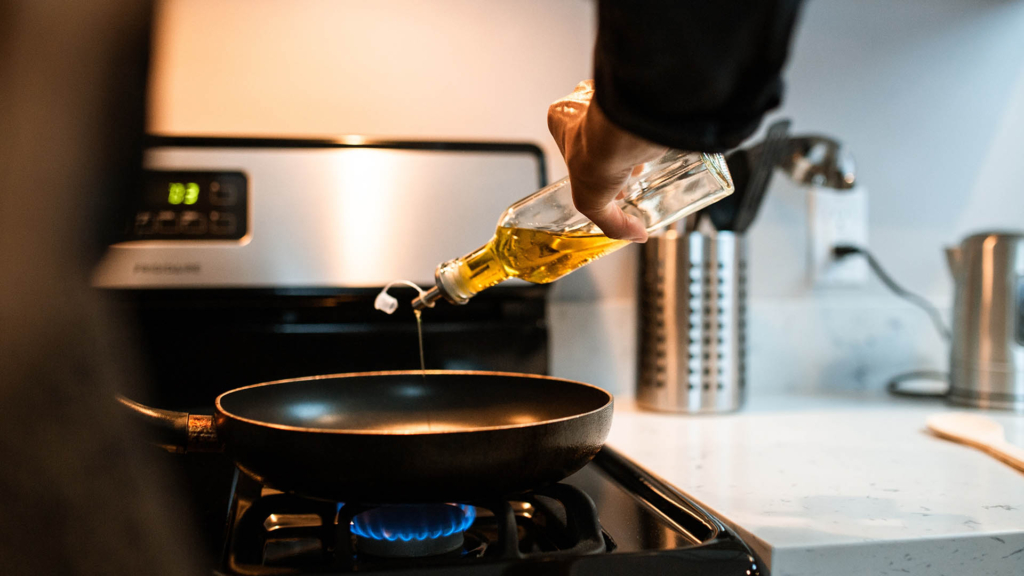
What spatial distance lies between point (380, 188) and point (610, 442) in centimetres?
35

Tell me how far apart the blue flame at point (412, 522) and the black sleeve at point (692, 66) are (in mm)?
277

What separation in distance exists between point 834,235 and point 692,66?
87cm

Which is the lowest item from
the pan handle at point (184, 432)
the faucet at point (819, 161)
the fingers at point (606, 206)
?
the pan handle at point (184, 432)

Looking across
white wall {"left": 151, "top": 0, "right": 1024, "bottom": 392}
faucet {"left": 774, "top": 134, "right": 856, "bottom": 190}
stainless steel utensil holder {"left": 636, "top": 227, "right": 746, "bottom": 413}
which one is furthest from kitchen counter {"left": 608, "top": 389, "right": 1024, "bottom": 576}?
faucet {"left": 774, "top": 134, "right": 856, "bottom": 190}

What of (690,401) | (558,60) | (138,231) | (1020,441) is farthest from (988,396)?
(138,231)

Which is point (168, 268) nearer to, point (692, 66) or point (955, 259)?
point (692, 66)

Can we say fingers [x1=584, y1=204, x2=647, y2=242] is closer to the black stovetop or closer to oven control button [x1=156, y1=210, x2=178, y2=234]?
the black stovetop

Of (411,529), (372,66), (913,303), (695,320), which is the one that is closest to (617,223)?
(411,529)

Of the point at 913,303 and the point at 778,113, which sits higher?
the point at 778,113

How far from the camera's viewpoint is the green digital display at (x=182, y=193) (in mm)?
724

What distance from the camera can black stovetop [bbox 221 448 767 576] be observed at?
0.38 m

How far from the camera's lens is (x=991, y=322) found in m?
0.90

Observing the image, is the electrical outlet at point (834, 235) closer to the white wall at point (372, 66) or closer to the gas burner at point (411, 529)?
the white wall at point (372, 66)

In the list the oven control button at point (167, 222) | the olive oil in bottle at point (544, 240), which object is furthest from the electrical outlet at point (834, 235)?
the oven control button at point (167, 222)
